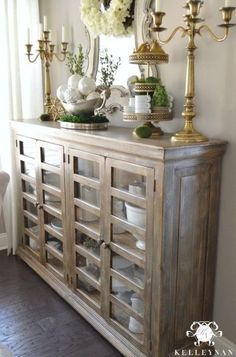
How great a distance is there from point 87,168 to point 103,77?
655 millimetres

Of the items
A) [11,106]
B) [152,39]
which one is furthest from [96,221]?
[11,106]

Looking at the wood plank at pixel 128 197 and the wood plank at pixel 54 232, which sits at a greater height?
the wood plank at pixel 128 197

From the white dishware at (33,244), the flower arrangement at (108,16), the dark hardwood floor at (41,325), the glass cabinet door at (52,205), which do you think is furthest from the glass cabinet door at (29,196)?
the flower arrangement at (108,16)

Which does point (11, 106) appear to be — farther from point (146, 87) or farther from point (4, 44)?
point (146, 87)

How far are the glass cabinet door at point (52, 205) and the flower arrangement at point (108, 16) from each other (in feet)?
2.65

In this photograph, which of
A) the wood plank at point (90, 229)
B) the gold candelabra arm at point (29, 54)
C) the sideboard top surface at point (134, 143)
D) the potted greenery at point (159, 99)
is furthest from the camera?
the gold candelabra arm at point (29, 54)

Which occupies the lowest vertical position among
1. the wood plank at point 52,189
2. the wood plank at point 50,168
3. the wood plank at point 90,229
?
the wood plank at point 90,229

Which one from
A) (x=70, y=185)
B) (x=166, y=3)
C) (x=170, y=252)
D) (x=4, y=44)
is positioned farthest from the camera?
(x=4, y=44)

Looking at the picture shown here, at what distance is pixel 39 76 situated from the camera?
3189 millimetres

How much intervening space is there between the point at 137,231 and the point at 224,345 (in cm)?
73

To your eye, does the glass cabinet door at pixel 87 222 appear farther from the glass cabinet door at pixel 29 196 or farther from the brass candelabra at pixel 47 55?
the brass candelabra at pixel 47 55

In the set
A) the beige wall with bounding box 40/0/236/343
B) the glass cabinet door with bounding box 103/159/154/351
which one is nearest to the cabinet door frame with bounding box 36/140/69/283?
the glass cabinet door with bounding box 103/159/154/351

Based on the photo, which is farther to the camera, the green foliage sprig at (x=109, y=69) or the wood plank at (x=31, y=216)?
the wood plank at (x=31, y=216)

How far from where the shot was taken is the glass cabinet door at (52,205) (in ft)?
7.82
